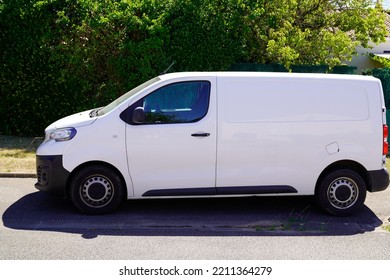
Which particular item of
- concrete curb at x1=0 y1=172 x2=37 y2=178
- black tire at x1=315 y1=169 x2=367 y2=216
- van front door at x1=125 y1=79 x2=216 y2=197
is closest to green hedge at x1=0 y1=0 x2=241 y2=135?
concrete curb at x1=0 y1=172 x2=37 y2=178

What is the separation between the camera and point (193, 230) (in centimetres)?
669

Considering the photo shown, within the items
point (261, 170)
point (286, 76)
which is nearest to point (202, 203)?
point (261, 170)

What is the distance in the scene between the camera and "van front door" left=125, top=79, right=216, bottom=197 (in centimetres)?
692

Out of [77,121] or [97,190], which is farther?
[77,121]

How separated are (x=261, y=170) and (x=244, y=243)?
1.17 m

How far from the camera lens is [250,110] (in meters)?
7.00

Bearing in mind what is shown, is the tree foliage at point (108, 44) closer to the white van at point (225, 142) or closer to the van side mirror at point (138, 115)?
the white van at point (225, 142)

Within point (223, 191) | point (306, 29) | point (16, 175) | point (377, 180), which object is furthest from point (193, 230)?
point (306, 29)

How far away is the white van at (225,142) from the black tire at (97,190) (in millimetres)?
Answer: 13

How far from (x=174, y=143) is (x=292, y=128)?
1518mm

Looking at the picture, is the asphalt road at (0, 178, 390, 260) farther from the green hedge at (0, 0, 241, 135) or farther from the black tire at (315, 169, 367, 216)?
the green hedge at (0, 0, 241, 135)

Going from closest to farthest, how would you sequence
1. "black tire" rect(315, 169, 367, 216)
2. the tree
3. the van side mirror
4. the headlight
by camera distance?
the van side mirror < the headlight < "black tire" rect(315, 169, 367, 216) < the tree

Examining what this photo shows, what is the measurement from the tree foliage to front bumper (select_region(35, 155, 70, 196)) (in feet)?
16.7

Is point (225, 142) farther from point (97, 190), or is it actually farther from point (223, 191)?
point (97, 190)
